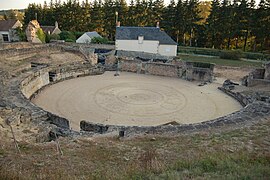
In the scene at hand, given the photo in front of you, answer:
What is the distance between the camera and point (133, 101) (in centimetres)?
1797

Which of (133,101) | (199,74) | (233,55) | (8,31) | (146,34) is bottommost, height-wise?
(133,101)

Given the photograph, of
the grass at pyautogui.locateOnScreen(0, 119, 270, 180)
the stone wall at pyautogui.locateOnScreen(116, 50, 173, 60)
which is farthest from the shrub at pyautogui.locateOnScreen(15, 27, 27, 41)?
the grass at pyautogui.locateOnScreen(0, 119, 270, 180)

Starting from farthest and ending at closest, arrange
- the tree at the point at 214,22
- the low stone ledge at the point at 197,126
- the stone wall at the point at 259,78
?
the tree at the point at 214,22, the stone wall at the point at 259,78, the low stone ledge at the point at 197,126

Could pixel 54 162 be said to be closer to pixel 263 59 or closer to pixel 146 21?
pixel 263 59

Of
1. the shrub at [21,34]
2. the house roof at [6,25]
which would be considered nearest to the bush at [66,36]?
the shrub at [21,34]

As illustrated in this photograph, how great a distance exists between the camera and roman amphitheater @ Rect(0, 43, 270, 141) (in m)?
11.8

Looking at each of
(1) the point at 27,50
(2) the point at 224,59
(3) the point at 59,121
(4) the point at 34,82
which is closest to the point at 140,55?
(2) the point at 224,59

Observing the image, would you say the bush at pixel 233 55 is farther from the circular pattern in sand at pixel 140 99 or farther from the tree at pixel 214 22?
the circular pattern in sand at pixel 140 99

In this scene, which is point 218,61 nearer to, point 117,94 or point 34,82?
point 117,94

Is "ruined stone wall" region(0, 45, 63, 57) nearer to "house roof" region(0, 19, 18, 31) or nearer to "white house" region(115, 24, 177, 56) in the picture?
"white house" region(115, 24, 177, 56)

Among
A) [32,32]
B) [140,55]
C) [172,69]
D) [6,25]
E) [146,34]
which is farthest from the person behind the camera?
[6,25]

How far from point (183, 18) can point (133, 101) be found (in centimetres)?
2791

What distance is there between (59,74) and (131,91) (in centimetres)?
739

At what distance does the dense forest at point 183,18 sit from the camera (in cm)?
3584
